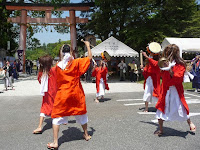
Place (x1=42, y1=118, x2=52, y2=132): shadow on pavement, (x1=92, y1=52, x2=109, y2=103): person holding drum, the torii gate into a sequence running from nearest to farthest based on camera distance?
(x1=42, y1=118, x2=52, y2=132): shadow on pavement → (x1=92, y1=52, x2=109, y2=103): person holding drum → the torii gate

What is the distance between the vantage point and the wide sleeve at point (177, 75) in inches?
155

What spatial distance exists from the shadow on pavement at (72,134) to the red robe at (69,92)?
0.66m

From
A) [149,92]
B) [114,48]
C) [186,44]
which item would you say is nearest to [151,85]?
[149,92]

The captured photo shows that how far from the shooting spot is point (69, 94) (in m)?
3.71

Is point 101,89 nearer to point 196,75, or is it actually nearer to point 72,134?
point 72,134

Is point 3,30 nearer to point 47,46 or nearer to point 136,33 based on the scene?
point 136,33

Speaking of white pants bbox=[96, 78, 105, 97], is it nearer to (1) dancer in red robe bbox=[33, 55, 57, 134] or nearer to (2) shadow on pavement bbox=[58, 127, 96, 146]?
(2) shadow on pavement bbox=[58, 127, 96, 146]

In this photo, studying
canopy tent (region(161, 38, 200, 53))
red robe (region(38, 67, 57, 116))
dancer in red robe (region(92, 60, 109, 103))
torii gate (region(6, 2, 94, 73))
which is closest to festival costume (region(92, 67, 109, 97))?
dancer in red robe (region(92, 60, 109, 103))

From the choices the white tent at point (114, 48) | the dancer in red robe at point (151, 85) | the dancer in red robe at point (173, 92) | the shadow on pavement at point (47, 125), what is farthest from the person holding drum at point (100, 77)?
the white tent at point (114, 48)

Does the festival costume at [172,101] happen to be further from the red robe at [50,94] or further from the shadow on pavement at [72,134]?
the red robe at [50,94]

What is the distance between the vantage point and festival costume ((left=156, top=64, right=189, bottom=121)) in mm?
4016

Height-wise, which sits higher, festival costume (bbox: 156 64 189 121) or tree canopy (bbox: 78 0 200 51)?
tree canopy (bbox: 78 0 200 51)

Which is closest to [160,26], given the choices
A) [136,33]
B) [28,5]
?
[136,33]

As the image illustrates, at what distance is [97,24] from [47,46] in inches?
3886
